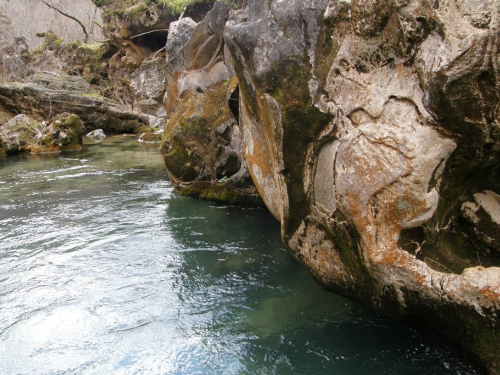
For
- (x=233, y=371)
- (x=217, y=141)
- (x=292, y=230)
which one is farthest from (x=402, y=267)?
(x=217, y=141)

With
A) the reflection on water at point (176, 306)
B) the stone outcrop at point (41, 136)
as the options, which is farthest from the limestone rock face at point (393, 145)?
the stone outcrop at point (41, 136)

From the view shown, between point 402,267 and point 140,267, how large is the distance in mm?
3011

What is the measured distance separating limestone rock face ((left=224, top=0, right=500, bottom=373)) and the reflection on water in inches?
13.9

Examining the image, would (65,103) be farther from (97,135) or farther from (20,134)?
(20,134)

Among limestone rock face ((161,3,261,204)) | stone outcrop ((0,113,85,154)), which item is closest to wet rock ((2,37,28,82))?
stone outcrop ((0,113,85,154))

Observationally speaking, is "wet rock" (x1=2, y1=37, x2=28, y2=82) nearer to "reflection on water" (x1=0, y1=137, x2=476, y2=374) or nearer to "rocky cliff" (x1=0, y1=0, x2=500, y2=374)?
"reflection on water" (x1=0, y1=137, x2=476, y2=374)

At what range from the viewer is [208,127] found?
22.2 ft

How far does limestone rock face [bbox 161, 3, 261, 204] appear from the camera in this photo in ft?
21.6

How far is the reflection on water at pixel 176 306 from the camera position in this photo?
9.50ft

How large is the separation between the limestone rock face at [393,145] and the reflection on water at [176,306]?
354 mm

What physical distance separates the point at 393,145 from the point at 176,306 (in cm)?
242

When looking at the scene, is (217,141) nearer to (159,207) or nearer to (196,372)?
(159,207)

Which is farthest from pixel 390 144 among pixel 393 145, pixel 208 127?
pixel 208 127

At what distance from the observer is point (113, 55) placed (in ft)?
86.8
